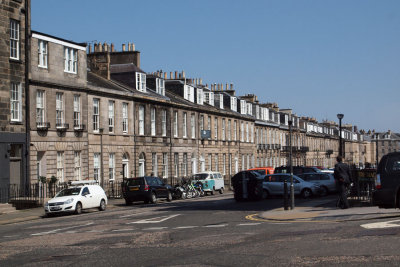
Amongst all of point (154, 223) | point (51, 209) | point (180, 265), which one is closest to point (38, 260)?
point (180, 265)

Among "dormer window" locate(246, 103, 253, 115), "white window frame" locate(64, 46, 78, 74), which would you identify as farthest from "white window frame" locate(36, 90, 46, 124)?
"dormer window" locate(246, 103, 253, 115)

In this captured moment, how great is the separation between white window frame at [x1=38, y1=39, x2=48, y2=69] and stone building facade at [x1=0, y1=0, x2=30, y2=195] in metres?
2.01

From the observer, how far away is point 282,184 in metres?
37.1

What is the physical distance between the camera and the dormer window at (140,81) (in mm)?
54384

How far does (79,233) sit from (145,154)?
110 ft

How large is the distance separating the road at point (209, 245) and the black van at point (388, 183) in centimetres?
89

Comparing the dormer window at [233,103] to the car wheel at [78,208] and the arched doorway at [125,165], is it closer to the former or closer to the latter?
the arched doorway at [125,165]

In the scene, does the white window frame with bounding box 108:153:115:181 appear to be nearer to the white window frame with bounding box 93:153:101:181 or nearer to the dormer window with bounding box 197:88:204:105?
the white window frame with bounding box 93:153:101:181

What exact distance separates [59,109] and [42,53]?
387cm

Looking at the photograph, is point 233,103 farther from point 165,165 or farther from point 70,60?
point 70,60

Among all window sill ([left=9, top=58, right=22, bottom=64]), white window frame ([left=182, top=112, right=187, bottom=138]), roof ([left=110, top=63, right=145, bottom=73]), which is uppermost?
roof ([left=110, top=63, right=145, bottom=73])

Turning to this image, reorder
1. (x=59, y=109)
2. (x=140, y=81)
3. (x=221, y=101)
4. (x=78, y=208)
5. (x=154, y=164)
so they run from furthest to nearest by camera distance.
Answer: (x=221, y=101), (x=154, y=164), (x=140, y=81), (x=59, y=109), (x=78, y=208)

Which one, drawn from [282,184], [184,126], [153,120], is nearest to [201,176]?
[153,120]

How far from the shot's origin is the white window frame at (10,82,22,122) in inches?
1462
